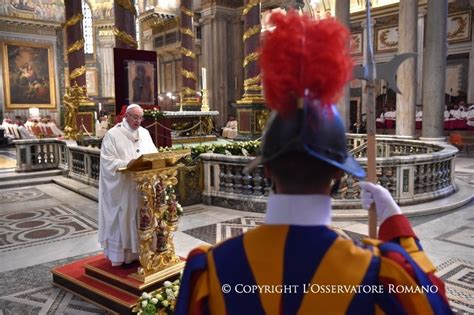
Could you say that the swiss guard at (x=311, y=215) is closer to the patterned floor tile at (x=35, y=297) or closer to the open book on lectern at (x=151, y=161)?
the open book on lectern at (x=151, y=161)

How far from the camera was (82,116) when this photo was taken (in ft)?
46.4

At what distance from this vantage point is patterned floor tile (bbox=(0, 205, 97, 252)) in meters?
5.61

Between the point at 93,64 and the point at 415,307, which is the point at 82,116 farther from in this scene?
the point at 93,64

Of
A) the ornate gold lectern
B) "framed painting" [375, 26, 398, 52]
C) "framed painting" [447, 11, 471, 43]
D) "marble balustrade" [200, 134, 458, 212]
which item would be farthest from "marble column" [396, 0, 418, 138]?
the ornate gold lectern

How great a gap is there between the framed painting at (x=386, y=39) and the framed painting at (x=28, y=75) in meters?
18.6

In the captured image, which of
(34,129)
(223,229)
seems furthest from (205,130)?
(223,229)

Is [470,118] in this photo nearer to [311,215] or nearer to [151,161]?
[151,161]

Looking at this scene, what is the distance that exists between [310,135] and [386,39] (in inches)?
769

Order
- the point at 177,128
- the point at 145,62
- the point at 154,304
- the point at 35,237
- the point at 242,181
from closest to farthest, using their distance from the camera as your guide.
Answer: the point at 154,304 → the point at 35,237 → the point at 242,181 → the point at 145,62 → the point at 177,128

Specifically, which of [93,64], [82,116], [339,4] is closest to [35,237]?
[82,116]

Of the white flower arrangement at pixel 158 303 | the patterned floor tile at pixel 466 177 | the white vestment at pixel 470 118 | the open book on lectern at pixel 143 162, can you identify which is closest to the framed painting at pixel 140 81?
the open book on lectern at pixel 143 162

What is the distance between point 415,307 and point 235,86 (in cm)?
2110

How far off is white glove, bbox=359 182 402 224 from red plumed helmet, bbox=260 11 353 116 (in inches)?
17.3

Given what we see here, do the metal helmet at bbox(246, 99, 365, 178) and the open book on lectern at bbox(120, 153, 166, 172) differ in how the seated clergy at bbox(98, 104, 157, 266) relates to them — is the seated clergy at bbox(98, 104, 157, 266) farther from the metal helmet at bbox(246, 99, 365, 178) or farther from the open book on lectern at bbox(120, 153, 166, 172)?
the metal helmet at bbox(246, 99, 365, 178)
